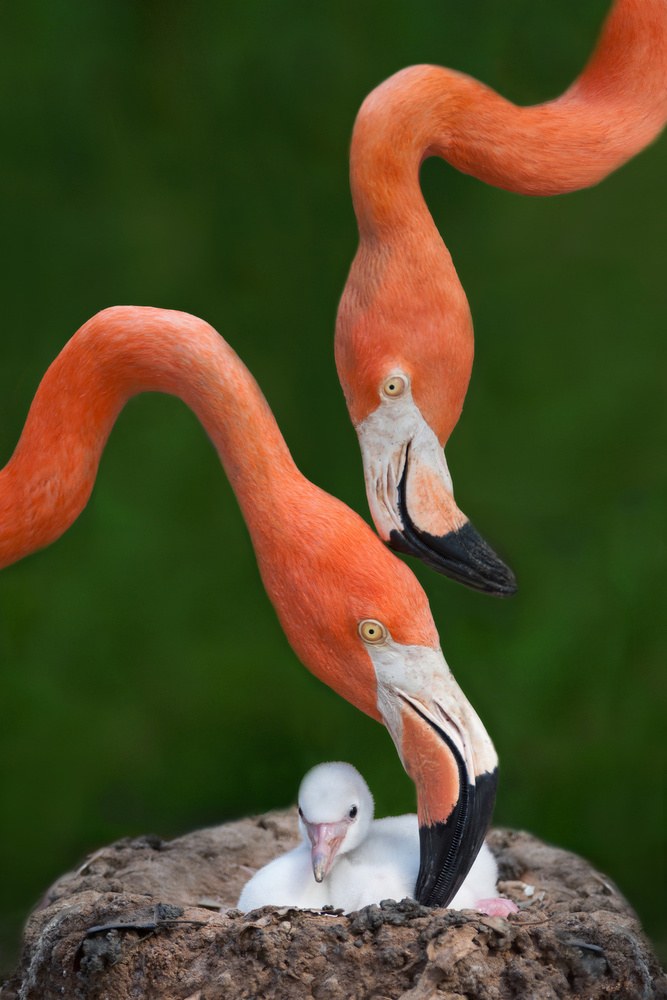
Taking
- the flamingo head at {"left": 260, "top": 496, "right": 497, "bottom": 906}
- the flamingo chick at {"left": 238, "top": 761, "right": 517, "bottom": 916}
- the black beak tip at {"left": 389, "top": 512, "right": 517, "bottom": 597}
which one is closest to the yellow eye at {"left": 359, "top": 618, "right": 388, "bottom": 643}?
the flamingo head at {"left": 260, "top": 496, "right": 497, "bottom": 906}

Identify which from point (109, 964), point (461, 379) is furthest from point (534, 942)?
point (461, 379)

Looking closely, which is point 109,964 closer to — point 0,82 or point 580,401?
point 580,401

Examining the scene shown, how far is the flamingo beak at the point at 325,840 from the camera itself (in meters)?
1.37

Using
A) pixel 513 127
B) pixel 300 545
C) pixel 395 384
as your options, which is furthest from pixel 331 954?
pixel 513 127

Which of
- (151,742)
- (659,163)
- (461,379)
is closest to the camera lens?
(461,379)

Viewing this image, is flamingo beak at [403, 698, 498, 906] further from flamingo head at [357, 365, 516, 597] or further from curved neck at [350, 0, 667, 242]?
curved neck at [350, 0, 667, 242]

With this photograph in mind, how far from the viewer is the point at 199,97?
1.73 meters

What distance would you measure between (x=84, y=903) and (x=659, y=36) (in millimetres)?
1454

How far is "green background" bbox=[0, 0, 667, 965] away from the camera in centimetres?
171

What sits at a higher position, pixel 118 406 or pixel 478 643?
pixel 118 406

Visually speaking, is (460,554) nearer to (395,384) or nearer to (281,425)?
(395,384)

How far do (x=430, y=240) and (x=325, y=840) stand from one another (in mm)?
859

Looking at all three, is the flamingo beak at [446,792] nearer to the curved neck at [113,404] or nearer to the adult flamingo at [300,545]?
the adult flamingo at [300,545]

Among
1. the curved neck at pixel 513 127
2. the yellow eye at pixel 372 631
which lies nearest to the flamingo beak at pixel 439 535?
the yellow eye at pixel 372 631
